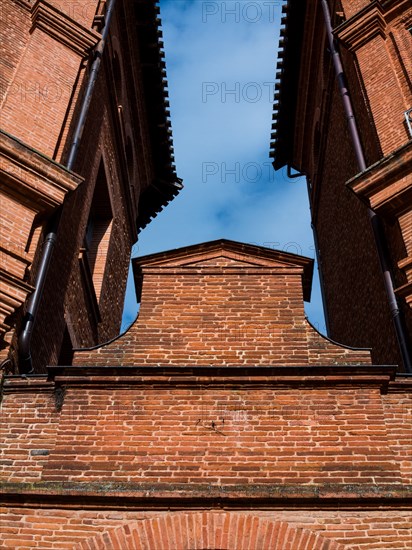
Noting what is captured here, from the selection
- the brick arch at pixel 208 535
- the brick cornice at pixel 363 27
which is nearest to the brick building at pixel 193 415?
the brick arch at pixel 208 535

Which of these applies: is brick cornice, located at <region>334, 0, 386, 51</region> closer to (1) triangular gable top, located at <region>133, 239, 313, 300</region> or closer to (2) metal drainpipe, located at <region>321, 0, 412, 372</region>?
(2) metal drainpipe, located at <region>321, 0, 412, 372</region>

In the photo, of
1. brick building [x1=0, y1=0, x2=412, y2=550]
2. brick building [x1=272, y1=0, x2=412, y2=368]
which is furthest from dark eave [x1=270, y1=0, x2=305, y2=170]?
brick building [x1=0, y1=0, x2=412, y2=550]

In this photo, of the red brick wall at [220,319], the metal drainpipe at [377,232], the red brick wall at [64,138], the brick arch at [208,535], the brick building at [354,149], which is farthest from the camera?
the red brick wall at [64,138]

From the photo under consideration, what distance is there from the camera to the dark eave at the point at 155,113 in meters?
17.7

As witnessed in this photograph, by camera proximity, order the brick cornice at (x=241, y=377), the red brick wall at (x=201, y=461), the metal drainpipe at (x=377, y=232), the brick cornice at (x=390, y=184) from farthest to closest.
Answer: the brick cornice at (x=390, y=184), the metal drainpipe at (x=377, y=232), the brick cornice at (x=241, y=377), the red brick wall at (x=201, y=461)

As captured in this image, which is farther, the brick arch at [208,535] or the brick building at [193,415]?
the brick building at [193,415]

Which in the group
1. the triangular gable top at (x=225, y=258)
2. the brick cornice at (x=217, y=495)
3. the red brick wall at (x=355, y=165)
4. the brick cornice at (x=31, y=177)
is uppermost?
the red brick wall at (x=355, y=165)

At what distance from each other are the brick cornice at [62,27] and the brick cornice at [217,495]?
7.76m

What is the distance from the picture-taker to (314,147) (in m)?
17.7

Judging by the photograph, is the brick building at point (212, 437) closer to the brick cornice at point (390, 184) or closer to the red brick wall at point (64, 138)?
the red brick wall at point (64, 138)

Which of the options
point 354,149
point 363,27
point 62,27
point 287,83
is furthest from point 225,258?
point 287,83

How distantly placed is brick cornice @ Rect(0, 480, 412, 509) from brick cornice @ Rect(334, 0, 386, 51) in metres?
8.36

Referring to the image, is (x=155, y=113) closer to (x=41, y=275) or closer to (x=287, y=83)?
(x=287, y=83)

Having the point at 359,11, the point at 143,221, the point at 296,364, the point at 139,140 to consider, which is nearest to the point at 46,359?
the point at 296,364
